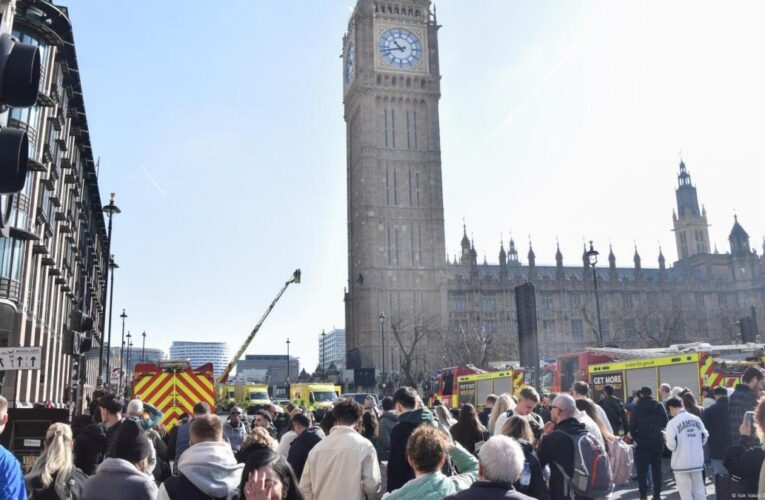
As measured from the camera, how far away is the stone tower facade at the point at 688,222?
378 feet

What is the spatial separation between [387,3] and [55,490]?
89621 millimetres

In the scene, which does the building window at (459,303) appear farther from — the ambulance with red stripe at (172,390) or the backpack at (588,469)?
the backpack at (588,469)

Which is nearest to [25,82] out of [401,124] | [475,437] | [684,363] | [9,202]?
[9,202]

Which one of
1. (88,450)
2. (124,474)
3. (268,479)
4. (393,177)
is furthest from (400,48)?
(268,479)

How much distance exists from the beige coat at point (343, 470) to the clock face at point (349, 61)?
86.7m

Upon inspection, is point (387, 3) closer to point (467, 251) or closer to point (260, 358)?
point (467, 251)

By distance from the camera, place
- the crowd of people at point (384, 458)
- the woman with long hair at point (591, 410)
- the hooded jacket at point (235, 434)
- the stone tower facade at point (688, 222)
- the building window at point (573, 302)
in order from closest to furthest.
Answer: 1. the crowd of people at point (384, 458)
2. the woman with long hair at point (591, 410)
3. the hooded jacket at point (235, 434)
4. the building window at point (573, 302)
5. the stone tower facade at point (688, 222)

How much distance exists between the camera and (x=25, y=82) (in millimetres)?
3188

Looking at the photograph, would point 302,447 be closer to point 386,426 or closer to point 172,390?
point 386,426

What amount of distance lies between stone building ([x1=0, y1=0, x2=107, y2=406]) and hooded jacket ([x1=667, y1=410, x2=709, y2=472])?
16665mm

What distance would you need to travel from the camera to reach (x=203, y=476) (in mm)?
4695

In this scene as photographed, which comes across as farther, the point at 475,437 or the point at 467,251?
the point at 467,251

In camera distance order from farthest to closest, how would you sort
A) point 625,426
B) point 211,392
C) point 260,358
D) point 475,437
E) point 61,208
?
1. point 260,358
2. point 61,208
3. point 211,392
4. point 625,426
5. point 475,437

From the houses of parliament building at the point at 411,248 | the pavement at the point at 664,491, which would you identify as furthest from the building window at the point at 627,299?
the pavement at the point at 664,491
